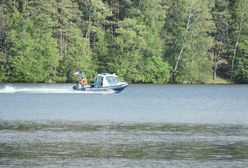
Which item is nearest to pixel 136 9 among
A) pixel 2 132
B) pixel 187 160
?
pixel 2 132

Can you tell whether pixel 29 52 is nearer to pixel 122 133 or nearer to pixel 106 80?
pixel 106 80

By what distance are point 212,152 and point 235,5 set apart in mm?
104715

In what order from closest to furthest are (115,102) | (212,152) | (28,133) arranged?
1. (212,152)
2. (28,133)
3. (115,102)

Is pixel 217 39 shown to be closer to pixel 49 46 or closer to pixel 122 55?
pixel 122 55

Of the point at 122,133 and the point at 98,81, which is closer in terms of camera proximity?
the point at 122,133

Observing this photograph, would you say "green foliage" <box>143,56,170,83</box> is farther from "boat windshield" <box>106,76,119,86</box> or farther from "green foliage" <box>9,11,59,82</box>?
"boat windshield" <box>106,76,119,86</box>

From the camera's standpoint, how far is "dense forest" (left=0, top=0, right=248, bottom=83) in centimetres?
13388

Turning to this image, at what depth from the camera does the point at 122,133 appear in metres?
49.5

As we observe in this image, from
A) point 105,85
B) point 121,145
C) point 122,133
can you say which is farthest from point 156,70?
point 121,145

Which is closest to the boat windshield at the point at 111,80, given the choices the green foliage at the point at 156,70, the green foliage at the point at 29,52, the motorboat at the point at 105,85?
the motorboat at the point at 105,85

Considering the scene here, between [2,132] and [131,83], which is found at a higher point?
[2,132]

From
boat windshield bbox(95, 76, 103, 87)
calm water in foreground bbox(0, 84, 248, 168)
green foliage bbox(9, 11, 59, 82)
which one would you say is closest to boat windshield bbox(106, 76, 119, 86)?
boat windshield bbox(95, 76, 103, 87)

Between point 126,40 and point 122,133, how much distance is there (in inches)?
3438

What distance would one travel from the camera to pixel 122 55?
138250 millimetres
